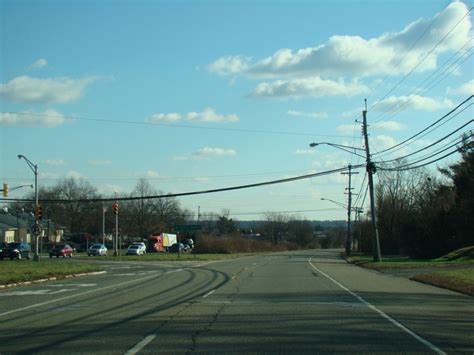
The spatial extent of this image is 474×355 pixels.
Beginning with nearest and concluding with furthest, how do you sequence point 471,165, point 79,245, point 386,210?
point 471,165, point 386,210, point 79,245

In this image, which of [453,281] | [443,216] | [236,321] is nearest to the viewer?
[236,321]

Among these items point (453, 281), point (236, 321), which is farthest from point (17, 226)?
point (236, 321)

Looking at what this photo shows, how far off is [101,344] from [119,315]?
3.83 meters

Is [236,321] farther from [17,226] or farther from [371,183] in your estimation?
[17,226]

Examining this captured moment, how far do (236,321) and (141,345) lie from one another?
10.5 feet

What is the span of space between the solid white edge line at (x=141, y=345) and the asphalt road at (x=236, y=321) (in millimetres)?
16

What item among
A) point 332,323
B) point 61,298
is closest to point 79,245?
point 61,298

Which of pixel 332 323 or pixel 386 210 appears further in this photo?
pixel 386 210

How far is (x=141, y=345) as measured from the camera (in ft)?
30.5

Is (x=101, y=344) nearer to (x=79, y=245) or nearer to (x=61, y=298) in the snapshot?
(x=61, y=298)

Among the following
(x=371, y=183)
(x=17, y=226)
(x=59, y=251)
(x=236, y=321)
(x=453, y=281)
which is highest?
(x=371, y=183)

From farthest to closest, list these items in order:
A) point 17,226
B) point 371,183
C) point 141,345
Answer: point 17,226
point 371,183
point 141,345

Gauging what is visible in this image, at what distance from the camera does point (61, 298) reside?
17.4 meters

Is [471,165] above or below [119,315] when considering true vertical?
above
